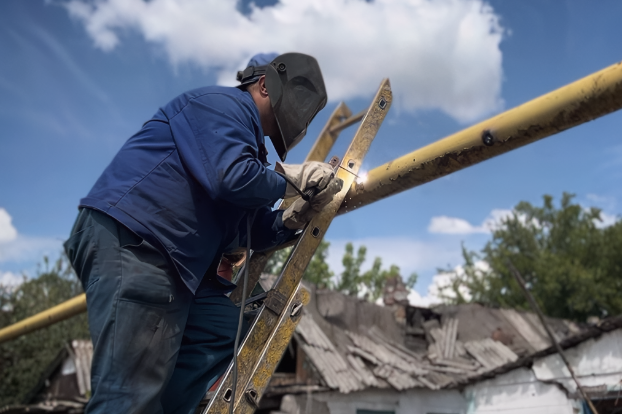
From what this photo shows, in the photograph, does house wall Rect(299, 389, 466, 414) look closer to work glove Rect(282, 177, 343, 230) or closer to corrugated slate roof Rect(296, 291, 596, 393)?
corrugated slate roof Rect(296, 291, 596, 393)

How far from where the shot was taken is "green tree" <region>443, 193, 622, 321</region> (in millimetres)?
27156

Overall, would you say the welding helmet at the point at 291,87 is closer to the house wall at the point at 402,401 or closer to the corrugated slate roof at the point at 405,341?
the corrugated slate roof at the point at 405,341

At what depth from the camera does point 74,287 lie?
22516 millimetres

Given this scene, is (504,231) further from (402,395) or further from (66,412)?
(66,412)

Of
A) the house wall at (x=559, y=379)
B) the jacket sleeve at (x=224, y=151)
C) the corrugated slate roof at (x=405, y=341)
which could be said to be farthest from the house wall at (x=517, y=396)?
the jacket sleeve at (x=224, y=151)

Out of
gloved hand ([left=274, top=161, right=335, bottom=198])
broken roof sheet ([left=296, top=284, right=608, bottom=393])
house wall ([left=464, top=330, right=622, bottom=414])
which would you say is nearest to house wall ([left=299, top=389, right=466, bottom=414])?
broken roof sheet ([left=296, top=284, right=608, bottom=393])

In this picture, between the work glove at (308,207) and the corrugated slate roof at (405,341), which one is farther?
the corrugated slate roof at (405,341)

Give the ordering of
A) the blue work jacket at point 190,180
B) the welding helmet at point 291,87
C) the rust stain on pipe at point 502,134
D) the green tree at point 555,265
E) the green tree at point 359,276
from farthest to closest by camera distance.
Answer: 1. the green tree at point 359,276
2. the green tree at point 555,265
3. the welding helmet at point 291,87
4. the blue work jacket at point 190,180
5. the rust stain on pipe at point 502,134

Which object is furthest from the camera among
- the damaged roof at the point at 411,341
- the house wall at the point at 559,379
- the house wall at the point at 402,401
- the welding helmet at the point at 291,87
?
the damaged roof at the point at 411,341

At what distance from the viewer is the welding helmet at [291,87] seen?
6.89ft

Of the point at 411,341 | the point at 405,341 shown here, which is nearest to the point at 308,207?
the point at 405,341

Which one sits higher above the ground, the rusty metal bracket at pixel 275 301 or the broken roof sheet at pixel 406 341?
the broken roof sheet at pixel 406 341

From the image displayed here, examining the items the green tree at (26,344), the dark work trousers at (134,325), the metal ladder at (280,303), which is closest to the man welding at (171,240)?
the dark work trousers at (134,325)

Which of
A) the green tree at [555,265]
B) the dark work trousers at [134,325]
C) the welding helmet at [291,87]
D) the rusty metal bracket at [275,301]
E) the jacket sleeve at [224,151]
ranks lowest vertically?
the dark work trousers at [134,325]
